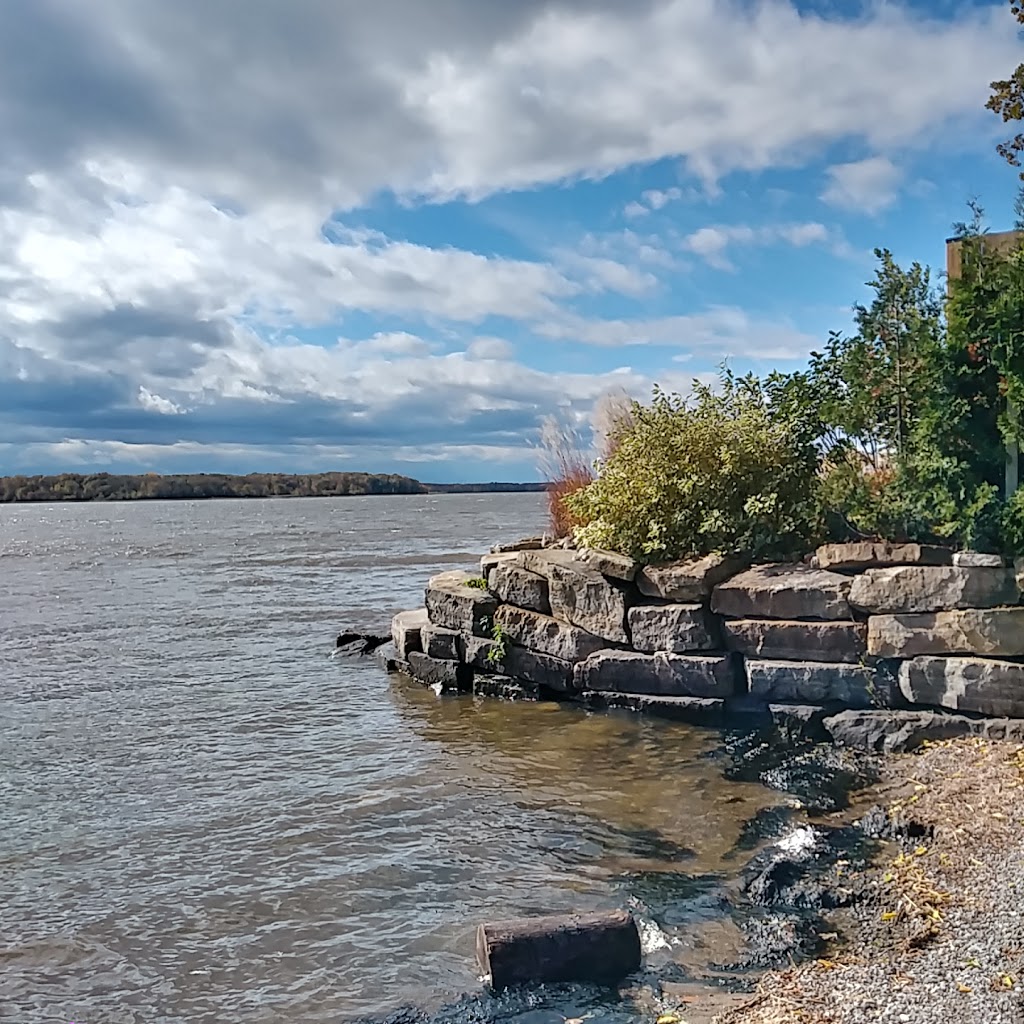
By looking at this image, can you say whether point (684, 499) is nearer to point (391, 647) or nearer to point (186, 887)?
point (391, 647)

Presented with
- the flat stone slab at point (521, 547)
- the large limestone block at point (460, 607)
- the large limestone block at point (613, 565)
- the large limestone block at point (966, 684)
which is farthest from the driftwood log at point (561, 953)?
the flat stone slab at point (521, 547)

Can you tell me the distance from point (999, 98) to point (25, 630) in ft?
54.3

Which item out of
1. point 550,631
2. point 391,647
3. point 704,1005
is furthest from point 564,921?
point 391,647

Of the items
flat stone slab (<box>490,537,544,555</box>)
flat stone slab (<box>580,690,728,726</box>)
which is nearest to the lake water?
flat stone slab (<box>580,690,728,726</box>)

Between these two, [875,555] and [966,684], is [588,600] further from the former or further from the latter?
[966,684]

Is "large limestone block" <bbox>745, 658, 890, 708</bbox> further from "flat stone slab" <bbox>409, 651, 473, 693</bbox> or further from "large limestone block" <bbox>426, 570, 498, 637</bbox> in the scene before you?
"flat stone slab" <bbox>409, 651, 473, 693</bbox>

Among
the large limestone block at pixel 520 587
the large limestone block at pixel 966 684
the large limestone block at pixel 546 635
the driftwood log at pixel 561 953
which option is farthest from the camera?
the large limestone block at pixel 520 587

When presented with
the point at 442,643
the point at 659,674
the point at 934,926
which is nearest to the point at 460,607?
the point at 442,643

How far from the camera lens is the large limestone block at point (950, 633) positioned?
6.62 meters

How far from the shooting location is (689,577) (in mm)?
8227

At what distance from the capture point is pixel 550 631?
30.6ft

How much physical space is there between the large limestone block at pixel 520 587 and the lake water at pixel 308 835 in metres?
1.05

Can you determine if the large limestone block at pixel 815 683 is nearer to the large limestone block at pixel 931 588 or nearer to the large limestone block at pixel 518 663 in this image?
the large limestone block at pixel 931 588

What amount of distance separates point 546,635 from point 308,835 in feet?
12.6
